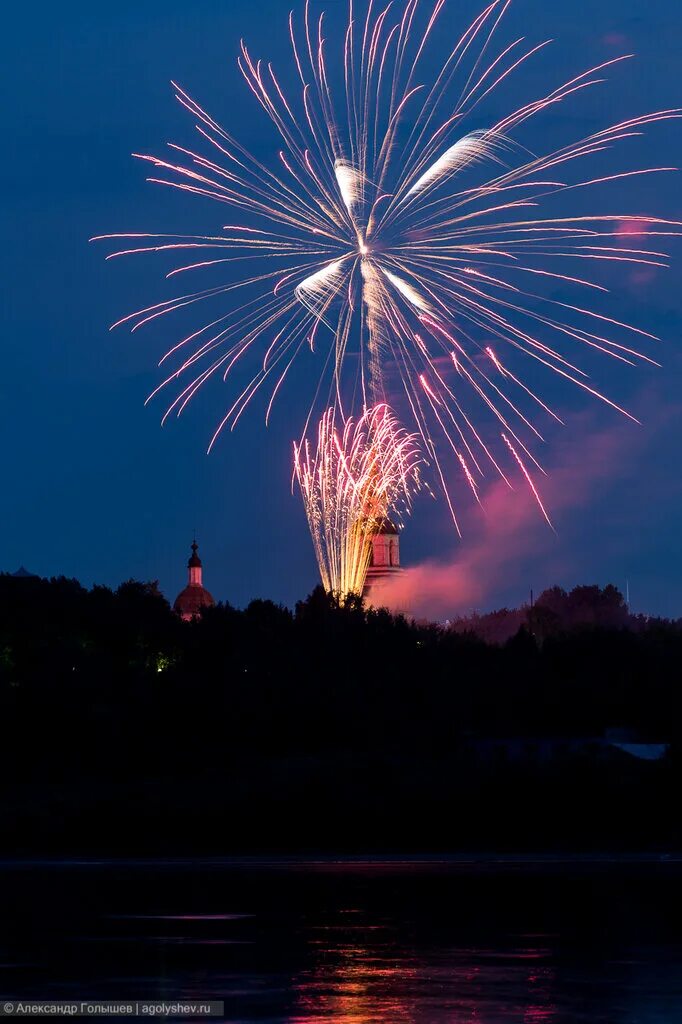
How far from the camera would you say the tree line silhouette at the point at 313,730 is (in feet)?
205

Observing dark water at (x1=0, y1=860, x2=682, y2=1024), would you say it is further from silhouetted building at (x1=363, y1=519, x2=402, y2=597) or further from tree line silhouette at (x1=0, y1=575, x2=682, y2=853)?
silhouetted building at (x1=363, y1=519, x2=402, y2=597)

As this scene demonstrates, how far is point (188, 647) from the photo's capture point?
100000mm

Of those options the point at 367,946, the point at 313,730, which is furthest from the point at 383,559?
the point at 367,946

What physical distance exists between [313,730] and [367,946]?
185ft

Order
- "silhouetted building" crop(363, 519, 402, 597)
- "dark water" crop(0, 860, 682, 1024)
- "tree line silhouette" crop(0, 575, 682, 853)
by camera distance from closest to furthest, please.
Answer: "dark water" crop(0, 860, 682, 1024), "tree line silhouette" crop(0, 575, 682, 853), "silhouetted building" crop(363, 519, 402, 597)

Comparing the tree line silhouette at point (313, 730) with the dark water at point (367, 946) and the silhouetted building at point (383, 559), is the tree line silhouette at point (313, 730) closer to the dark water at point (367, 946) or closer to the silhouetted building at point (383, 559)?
the dark water at point (367, 946)

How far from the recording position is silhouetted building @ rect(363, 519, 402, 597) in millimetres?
150375

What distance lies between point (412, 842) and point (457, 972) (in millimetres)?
38262

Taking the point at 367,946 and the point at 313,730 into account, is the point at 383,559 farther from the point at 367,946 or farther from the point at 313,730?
the point at 367,946

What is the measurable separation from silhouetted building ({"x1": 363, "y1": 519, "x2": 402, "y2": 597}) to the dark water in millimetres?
104190

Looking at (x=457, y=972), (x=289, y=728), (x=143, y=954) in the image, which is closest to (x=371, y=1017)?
(x=457, y=972)

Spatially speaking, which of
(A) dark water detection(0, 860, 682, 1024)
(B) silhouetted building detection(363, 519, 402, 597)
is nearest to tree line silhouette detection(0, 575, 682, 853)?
(A) dark water detection(0, 860, 682, 1024)

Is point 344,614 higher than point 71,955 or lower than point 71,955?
higher

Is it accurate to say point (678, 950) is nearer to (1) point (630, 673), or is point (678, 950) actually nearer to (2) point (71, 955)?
(2) point (71, 955)
